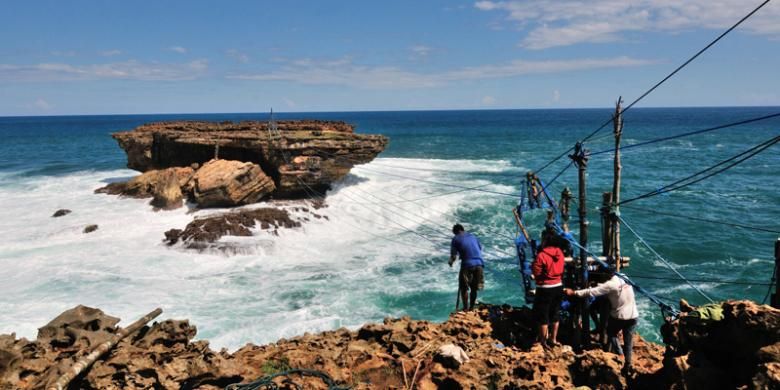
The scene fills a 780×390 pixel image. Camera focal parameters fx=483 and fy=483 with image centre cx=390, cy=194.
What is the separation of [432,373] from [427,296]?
865 cm

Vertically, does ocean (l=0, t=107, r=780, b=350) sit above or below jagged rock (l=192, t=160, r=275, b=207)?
below

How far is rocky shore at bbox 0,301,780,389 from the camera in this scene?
222 inches

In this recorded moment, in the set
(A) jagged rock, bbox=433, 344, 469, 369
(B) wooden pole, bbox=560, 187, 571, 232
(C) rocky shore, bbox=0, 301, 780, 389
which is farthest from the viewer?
(B) wooden pole, bbox=560, 187, 571, 232

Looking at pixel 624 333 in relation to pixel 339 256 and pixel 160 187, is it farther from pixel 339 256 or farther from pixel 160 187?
pixel 160 187

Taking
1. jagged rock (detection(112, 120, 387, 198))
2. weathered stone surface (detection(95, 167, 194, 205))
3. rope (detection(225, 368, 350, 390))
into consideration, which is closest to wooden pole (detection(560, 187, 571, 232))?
rope (detection(225, 368, 350, 390))

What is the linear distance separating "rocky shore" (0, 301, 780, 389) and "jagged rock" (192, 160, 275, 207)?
15788mm

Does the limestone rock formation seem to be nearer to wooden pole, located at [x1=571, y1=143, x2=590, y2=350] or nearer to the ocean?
the ocean

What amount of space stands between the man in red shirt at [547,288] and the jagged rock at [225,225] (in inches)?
603

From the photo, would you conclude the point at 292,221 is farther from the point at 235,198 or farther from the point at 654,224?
the point at 654,224

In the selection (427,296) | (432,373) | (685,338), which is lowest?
(427,296)

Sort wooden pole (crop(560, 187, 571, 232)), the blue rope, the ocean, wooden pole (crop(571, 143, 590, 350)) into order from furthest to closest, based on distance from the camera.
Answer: the ocean, wooden pole (crop(560, 187, 571, 232)), wooden pole (crop(571, 143, 590, 350)), the blue rope

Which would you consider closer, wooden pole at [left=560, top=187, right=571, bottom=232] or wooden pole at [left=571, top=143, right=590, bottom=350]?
wooden pole at [left=571, top=143, right=590, bottom=350]

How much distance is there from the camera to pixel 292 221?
23.0 m

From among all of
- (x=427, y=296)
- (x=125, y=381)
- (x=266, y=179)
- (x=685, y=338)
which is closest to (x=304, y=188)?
(x=266, y=179)
